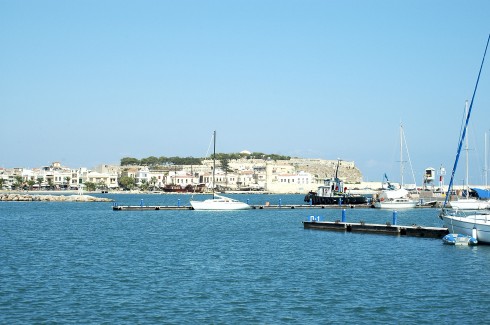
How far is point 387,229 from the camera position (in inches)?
1986

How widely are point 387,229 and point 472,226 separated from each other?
9.59 meters

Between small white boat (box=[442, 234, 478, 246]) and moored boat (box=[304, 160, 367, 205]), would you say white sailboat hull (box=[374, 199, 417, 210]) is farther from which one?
small white boat (box=[442, 234, 478, 246])

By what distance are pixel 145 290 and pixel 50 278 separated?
5.21m

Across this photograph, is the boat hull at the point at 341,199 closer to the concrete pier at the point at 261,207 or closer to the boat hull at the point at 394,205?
the concrete pier at the point at 261,207

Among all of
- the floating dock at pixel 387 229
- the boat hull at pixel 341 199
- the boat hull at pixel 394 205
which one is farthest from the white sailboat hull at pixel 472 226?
the boat hull at pixel 341 199

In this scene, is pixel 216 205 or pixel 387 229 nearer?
pixel 387 229

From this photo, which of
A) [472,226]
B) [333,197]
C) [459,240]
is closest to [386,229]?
[459,240]

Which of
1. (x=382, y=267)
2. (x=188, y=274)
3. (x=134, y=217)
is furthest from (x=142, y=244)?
(x=134, y=217)

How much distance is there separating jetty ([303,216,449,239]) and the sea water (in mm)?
1157

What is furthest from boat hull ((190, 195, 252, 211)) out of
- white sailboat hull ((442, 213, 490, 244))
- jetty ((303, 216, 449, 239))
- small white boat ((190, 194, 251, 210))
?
white sailboat hull ((442, 213, 490, 244))

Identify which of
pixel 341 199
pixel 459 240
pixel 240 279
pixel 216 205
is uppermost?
pixel 341 199

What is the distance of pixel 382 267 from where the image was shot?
1313 inches

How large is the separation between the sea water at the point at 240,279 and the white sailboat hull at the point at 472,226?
2.67ft

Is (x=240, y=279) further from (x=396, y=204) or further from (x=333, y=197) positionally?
(x=333, y=197)
